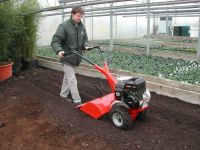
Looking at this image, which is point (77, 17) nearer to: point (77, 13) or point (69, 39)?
point (77, 13)

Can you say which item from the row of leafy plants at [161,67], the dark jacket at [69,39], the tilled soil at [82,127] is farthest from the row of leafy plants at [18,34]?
the dark jacket at [69,39]

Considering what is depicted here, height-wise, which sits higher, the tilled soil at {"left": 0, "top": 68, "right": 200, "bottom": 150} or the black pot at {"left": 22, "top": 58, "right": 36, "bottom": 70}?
the black pot at {"left": 22, "top": 58, "right": 36, "bottom": 70}

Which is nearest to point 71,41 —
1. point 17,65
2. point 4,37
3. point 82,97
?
point 82,97

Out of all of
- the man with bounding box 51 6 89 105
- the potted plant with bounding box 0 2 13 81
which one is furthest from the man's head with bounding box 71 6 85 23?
the potted plant with bounding box 0 2 13 81

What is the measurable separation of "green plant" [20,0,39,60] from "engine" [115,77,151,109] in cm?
447

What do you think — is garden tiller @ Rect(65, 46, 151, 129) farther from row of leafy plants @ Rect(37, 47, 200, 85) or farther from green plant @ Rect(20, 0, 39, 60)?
green plant @ Rect(20, 0, 39, 60)

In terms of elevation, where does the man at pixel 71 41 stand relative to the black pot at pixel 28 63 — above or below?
above

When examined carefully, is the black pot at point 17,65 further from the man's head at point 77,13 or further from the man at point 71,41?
the man's head at point 77,13

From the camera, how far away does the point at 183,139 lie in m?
3.32

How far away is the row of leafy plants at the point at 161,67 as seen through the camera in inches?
225

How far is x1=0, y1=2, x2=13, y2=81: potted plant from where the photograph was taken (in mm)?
6148

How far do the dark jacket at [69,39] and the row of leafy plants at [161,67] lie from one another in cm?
207

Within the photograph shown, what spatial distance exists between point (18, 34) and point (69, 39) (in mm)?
3299

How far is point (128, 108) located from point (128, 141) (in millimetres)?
401
